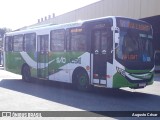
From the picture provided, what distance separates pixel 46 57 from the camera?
16.8 m

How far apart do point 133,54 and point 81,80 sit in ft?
9.27

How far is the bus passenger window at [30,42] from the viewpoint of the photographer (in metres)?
18.1

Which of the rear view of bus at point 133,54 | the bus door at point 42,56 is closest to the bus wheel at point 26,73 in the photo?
the bus door at point 42,56

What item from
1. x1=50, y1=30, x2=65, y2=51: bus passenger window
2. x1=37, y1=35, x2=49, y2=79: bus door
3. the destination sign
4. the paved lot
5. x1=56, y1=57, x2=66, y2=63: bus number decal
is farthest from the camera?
x1=37, y1=35, x2=49, y2=79: bus door

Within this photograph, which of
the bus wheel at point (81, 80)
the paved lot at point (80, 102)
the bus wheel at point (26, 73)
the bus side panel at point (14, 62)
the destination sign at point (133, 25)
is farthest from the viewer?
the bus side panel at point (14, 62)

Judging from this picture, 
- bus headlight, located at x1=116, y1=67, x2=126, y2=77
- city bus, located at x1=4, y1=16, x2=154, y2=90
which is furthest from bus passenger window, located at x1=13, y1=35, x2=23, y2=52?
bus headlight, located at x1=116, y1=67, x2=126, y2=77

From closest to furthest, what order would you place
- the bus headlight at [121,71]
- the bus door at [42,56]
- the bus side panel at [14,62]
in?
the bus headlight at [121,71]
the bus door at [42,56]
the bus side panel at [14,62]

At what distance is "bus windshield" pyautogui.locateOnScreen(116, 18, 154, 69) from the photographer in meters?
12.2

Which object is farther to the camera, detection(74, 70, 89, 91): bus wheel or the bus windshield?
detection(74, 70, 89, 91): bus wheel

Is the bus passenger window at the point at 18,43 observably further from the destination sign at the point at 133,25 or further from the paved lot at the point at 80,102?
the destination sign at the point at 133,25

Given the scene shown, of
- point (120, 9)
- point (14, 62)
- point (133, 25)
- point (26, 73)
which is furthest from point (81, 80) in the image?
point (120, 9)

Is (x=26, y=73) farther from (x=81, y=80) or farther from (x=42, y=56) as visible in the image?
(x=81, y=80)

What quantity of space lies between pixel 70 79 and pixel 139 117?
21.5 feet

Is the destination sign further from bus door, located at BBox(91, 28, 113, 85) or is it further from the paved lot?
the paved lot
